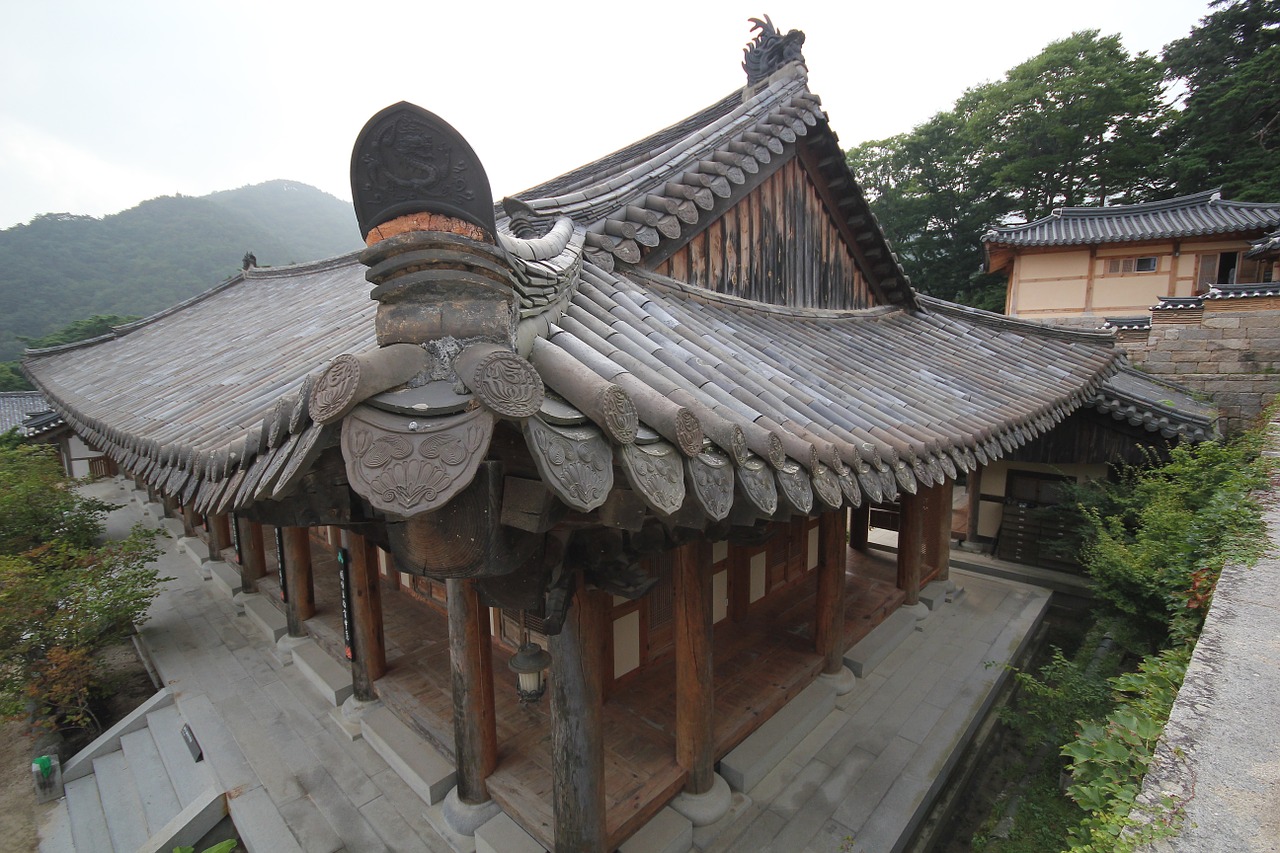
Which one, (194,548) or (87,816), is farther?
(194,548)

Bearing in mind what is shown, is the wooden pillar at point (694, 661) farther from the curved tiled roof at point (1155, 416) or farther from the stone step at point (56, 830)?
the curved tiled roof at point (1155, 416)

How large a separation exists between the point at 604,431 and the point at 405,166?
113 cm

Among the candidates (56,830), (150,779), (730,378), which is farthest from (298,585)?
(730,378)

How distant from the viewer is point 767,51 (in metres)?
7.87

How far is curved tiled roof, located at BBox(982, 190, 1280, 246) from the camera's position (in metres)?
20.1

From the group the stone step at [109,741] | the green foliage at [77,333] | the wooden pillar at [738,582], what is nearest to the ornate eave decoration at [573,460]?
the wooden pillar at [738,582]

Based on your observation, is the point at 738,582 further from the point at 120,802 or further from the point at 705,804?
the point at 120,802

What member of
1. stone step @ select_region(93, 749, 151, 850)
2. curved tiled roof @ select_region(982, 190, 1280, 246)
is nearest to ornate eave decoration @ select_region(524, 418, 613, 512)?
stone step @ select_region(93, 749, 151, 850)

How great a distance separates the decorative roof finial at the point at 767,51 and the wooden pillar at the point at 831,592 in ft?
21.3

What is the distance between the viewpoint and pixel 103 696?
887 centimetres

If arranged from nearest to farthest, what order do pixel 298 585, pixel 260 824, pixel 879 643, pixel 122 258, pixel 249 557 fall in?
pixel 260 824 → pixel 879 643 → pixel 298 585 → pixel 249 557 → pixel 122 258

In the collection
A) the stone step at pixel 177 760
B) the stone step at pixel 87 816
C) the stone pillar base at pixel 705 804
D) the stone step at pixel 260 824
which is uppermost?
the stone pillar base at pixel 705 804

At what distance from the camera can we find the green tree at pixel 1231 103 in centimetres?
2483

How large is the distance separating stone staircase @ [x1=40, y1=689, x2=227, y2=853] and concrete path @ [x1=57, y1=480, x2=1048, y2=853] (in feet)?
1.03
